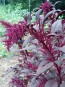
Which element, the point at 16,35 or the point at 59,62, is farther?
the point at 16,35

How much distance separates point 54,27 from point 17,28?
20 centimetres

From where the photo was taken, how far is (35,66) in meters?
1.55

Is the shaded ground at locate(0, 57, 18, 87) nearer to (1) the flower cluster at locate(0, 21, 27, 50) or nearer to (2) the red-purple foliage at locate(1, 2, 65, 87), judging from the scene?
(2) the red-purple foliage at locate(1, 2, 65, 87)

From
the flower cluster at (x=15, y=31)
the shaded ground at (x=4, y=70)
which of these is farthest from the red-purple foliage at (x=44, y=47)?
the shaded ground at (x=4, y=70)

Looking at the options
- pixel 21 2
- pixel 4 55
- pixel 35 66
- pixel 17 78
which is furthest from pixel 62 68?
pixel 21 2

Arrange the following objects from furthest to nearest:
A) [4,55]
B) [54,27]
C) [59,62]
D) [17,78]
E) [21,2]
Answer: [21,2], [4,55], [17,78], [54,27], [59,62]

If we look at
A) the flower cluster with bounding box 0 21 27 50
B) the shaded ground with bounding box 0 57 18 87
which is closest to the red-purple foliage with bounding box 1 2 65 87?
the flower cluster with bounding box 0 21 27 50

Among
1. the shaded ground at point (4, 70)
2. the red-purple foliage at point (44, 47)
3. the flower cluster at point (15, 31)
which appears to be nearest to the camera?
the red-purple foliage at point (44, 47)

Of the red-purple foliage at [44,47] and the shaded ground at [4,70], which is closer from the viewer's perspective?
the red-purple foliage at [44,47]

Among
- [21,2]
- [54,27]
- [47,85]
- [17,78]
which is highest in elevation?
[54,27]

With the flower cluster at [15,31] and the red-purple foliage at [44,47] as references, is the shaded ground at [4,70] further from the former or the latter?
the flower cluster at [15,31]

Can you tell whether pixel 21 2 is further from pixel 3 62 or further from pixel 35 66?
pixel 35 66

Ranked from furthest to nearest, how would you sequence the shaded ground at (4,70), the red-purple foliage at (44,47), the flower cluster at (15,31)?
1. the shaded ground at (4,70)
2. the flower cluster at (15,31)
3. the red-purple foliage at (44,47)

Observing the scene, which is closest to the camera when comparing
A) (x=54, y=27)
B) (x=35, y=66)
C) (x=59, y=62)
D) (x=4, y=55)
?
(x=59, y=62)
